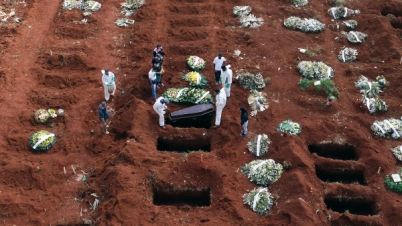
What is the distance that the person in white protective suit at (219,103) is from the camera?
12.8 metres

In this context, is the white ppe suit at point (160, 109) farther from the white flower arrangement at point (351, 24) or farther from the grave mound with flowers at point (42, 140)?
the white flower arrangement at point (351, 24)

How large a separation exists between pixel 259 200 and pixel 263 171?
997 mm

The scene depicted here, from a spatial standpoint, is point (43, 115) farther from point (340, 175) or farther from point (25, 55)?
point (340, 175)

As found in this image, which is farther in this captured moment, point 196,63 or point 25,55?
point 25,55

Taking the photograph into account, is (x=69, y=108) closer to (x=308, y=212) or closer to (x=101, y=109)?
(x=101, y=109)

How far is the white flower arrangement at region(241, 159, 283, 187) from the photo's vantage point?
12.1 m

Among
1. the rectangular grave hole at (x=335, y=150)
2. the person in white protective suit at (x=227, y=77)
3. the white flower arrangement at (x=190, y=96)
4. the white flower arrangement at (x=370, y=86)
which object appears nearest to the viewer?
the rectangular grave hole at (x=335, y=150)

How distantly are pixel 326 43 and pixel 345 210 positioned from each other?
7.87m

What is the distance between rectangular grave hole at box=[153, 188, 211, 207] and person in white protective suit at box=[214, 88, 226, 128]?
2.53 m

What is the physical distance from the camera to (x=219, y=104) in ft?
42.8

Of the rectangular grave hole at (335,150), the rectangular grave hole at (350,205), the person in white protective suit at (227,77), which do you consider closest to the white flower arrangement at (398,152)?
the rectangular grave hole at (335,150)

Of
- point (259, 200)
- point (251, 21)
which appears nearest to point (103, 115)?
point (259, 200)

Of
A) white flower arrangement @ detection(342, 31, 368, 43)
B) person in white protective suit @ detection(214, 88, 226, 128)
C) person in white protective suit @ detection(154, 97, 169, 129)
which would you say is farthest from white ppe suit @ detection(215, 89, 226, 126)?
white flower arrangement @ detection(342, 31, 368, 43)

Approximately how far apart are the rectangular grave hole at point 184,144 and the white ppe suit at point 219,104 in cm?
75
